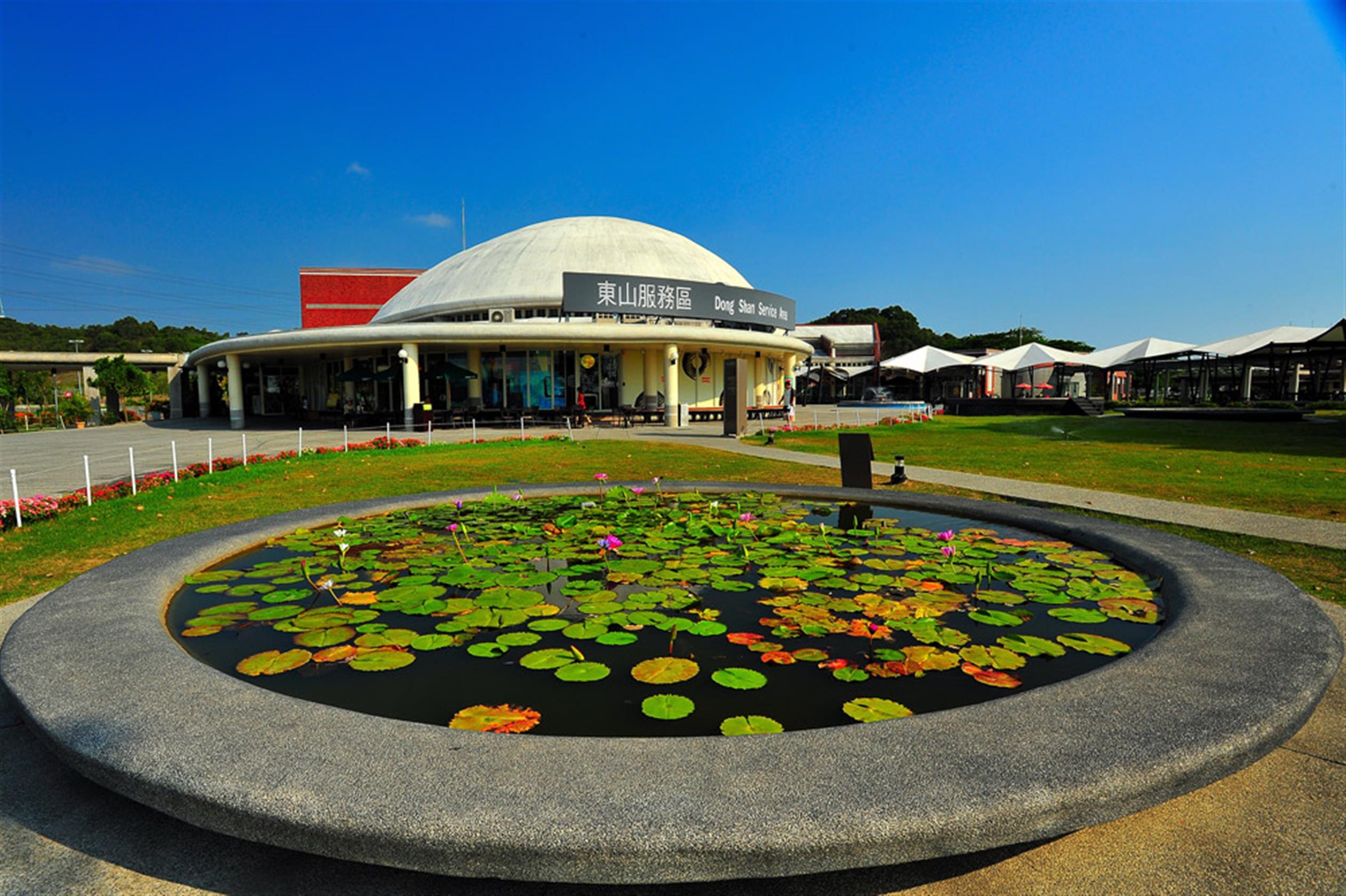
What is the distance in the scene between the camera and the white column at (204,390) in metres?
32.2

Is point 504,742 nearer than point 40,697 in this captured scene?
Yes

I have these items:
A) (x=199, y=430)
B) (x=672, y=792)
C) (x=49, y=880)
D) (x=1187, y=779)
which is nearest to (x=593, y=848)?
(x=672, y=792)

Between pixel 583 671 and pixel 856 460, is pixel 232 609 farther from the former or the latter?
pixel 856 460

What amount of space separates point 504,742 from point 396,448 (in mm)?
15247

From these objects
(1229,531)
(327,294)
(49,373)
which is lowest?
(1229,531)

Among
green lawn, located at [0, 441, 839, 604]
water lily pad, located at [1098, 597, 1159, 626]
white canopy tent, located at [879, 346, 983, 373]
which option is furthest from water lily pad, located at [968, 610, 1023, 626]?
white canopy tent, located at [879, 346, 983, 373]

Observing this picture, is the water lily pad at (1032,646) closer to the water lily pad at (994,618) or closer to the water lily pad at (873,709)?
the water lily pad at (994,618)

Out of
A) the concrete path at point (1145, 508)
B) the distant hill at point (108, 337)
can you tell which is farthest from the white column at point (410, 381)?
the distant hill at point (108, 337)

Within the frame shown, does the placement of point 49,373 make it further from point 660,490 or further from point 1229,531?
point 1229,531

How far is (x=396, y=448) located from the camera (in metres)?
16.0

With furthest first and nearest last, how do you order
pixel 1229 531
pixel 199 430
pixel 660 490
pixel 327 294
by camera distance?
pixel 327 294 < pixel 199 430 < pixel 660 490 < pixel 1229 531

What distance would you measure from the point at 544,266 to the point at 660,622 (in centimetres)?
2803

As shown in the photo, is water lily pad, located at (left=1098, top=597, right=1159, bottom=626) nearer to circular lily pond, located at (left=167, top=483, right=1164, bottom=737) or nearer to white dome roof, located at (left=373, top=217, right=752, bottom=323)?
circular lily pond, located at (left=167, top=483, right=1164, bottom=737)

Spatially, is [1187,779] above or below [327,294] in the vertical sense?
below
